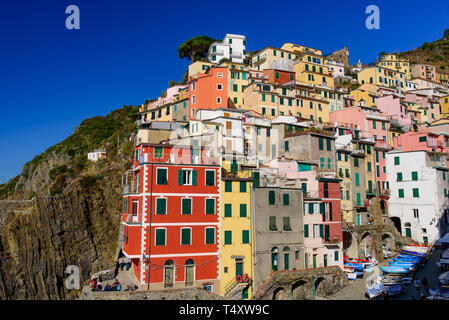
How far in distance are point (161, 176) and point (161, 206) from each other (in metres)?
2.78

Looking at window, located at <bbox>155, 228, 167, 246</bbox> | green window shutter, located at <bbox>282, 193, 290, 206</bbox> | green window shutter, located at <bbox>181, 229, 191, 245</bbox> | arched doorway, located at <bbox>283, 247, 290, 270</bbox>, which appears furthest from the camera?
green window shutter, located at <bbox>282, 193, 290, 206</bbox>

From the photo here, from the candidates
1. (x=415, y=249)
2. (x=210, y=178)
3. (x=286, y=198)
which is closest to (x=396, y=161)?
(x=415, y=249)

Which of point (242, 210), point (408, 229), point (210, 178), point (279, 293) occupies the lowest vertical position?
point (279, 293)

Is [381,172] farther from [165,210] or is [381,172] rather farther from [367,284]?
[165,210]

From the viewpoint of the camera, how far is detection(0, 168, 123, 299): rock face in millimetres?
55906

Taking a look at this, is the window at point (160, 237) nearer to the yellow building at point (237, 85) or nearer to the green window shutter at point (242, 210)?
the green window shutter at point (242, 210)

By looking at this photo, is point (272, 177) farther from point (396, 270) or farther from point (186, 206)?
point (396, 270)

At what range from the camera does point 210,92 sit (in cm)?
5894

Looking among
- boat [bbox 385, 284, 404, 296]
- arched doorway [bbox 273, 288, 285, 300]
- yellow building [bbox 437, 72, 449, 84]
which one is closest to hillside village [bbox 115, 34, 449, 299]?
arched doorway [bbox 273, 288, 285, 300]

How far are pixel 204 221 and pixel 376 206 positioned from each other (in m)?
28.8

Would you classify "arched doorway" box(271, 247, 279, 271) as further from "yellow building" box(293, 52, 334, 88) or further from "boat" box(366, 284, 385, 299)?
"yellow building" box(293, 52, 334, 88)

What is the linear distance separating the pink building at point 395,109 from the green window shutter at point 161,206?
54906 mm

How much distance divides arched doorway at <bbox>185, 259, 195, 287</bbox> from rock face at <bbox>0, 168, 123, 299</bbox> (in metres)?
27.4

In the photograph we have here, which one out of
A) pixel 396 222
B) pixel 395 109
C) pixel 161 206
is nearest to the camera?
pixel 161 206
